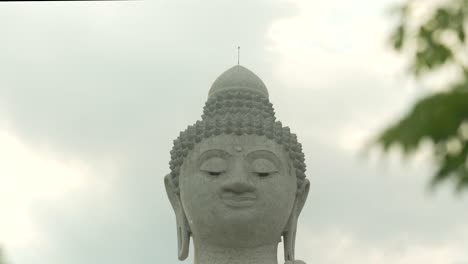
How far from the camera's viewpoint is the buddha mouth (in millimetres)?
11391

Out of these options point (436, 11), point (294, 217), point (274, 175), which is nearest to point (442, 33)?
point (436, 11)

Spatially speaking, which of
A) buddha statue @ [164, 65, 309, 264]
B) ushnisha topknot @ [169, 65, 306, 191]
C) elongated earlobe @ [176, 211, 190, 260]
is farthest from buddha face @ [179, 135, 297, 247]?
elongated earlobe @ [176, 211, 190, 260]

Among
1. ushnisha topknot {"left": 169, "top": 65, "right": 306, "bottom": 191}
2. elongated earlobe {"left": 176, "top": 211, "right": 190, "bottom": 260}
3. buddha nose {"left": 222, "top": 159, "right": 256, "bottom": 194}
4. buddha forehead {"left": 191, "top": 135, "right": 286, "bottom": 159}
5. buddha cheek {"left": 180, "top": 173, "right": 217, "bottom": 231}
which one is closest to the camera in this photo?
buddha nose {"left": 222, "top": 159, "right": 256, "bottom": 194}

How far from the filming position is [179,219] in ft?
40.8

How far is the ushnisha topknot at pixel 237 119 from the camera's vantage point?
11836mm

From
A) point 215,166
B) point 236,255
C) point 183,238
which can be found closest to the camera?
point 215,166

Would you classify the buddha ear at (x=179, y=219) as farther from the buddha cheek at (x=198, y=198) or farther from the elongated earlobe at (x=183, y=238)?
the buddha cheek at (x=198, y=198)

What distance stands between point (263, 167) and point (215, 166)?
2.14 ft

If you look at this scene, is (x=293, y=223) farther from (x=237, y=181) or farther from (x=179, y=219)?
(x=179, y=219)

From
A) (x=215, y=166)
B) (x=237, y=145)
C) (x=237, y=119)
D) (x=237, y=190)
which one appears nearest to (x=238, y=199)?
(x=237, y=190)

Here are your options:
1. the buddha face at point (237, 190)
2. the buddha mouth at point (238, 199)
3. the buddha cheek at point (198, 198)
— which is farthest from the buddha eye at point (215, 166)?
the buddha mouth at point (238, 199)

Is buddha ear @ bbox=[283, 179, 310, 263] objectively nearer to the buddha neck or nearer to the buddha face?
the buddha face

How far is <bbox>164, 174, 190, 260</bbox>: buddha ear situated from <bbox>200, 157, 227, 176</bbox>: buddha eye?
967 millimetres

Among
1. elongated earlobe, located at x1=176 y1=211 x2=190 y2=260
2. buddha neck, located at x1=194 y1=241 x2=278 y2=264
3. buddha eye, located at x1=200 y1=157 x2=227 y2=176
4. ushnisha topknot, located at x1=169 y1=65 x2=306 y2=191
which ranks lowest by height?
buddha neck, located at x1=194 y1=241 x2=278 y2=264
